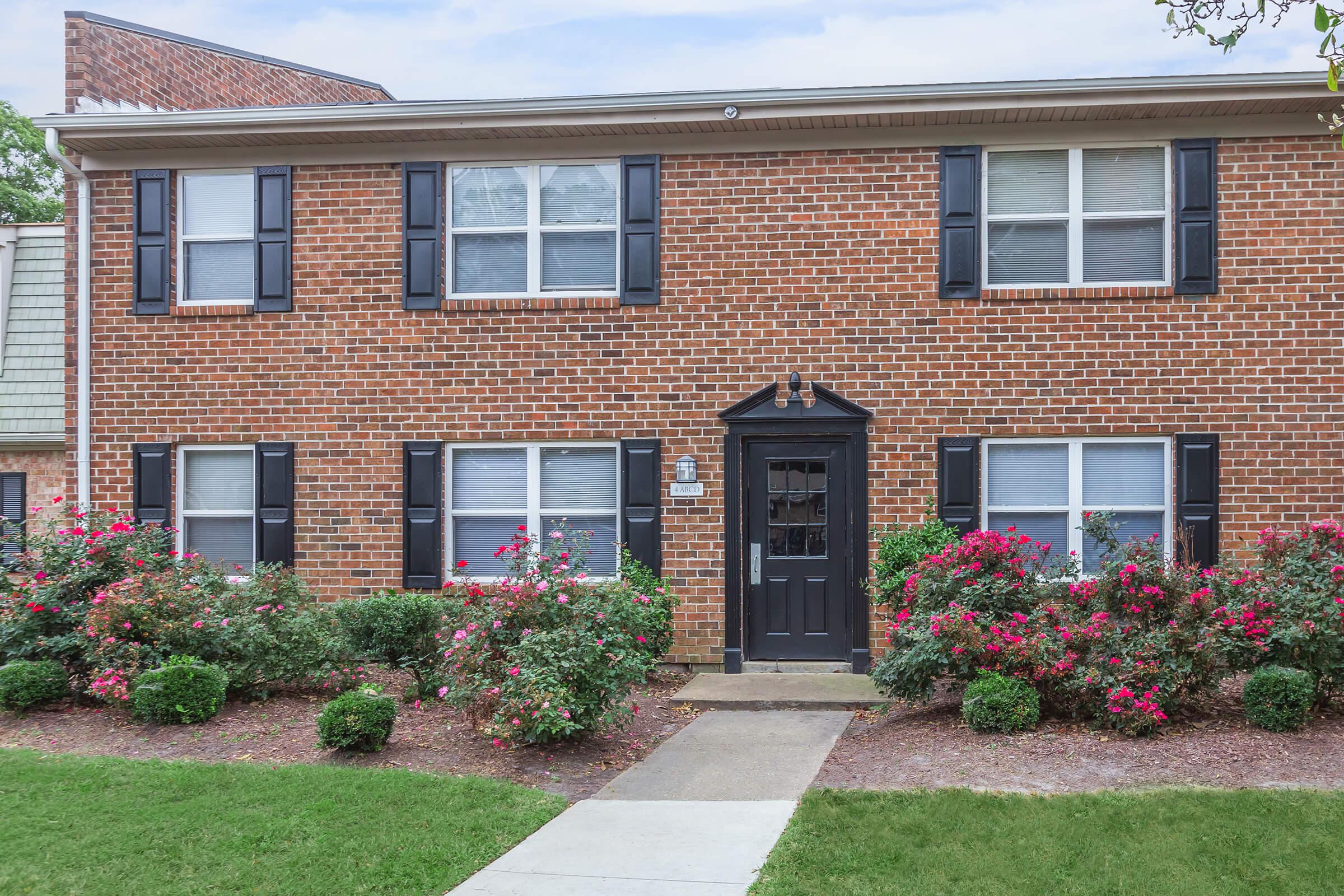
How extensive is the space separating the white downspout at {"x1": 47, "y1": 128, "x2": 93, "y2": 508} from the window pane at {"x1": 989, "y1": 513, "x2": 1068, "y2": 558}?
28.2 ft

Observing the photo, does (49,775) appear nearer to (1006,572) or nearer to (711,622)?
(711,622)

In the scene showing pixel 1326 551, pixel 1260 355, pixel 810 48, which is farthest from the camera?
pixel 810 48

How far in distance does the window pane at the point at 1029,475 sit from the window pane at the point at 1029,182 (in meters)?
2.13

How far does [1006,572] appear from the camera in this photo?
759 centimetres

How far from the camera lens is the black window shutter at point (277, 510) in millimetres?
10102

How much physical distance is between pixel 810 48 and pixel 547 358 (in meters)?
17.2

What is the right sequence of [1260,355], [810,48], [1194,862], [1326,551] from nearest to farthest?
1. [1194,862]
2. [1326,551]
3. [1260,355]
4. [810,48]

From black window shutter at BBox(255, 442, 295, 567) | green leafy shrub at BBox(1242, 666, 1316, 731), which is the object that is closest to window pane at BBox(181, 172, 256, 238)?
black window shutter at BBox(255, 442, 295, 567)

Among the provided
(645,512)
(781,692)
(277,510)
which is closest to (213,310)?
(277,510)

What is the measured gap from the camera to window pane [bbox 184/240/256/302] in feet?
33.9

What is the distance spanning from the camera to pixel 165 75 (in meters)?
11.9

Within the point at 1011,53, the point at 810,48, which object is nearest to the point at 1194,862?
the point at 1011,53

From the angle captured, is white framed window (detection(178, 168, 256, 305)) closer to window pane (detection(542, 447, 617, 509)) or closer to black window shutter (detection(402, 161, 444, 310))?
black window shutter (detection(402, 161, 444, 310))

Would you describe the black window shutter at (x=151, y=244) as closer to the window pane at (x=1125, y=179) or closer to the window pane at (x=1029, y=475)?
the window pane at (x=1029, y=475)
